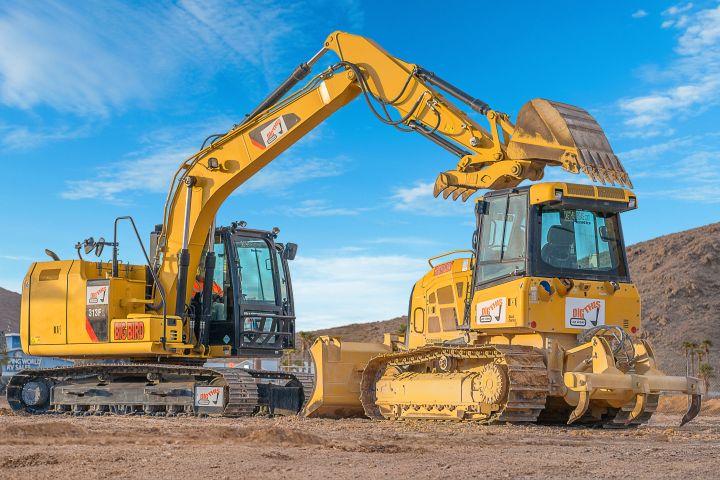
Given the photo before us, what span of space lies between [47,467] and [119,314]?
908 cm

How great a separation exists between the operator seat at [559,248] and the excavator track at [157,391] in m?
5.70

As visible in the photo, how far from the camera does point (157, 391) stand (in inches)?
663

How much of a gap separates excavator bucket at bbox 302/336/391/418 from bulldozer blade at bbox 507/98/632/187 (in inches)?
174

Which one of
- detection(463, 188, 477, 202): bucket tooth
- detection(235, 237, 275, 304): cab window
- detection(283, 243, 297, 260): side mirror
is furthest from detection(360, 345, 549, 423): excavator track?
detection(283, 243, 297, 260): side mirror

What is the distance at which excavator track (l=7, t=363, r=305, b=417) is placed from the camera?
1625 cm

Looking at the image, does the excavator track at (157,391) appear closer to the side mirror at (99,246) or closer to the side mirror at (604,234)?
the side mirror at (99,246)

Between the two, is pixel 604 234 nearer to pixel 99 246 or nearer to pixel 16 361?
pixel 99 246

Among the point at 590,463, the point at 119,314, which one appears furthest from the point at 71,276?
the point at 590,463

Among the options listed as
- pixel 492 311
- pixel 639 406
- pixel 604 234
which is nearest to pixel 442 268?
pixel 492 311

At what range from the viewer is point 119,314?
17344mm

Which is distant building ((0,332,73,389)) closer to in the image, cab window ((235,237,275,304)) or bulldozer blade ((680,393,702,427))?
cab window ((235,237,275,304))

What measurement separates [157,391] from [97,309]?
6.28 ft

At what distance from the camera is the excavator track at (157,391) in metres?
16.2

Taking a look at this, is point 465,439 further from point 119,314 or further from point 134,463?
point 119,314
